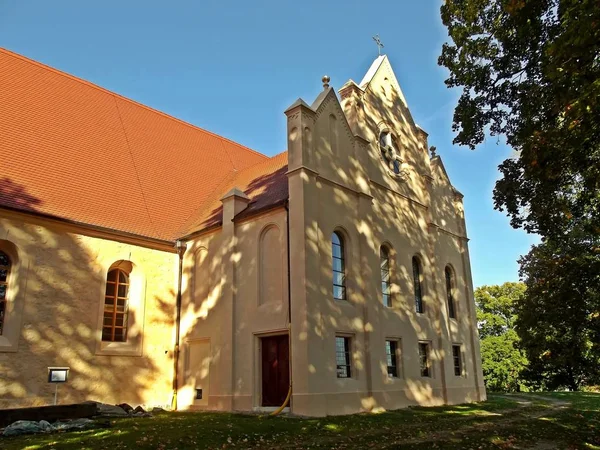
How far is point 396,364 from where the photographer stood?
1825 cm

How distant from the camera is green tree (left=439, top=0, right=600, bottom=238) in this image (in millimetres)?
8805

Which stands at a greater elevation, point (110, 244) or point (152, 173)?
point (152, 173)

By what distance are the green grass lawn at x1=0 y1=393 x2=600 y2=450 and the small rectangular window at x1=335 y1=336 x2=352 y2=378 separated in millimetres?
1565

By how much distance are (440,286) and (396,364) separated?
4946mm

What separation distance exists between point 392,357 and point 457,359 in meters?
5.33

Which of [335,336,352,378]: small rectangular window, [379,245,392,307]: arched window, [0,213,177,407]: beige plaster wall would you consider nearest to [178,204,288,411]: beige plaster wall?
[0,213,177,407]: beige plaster wall

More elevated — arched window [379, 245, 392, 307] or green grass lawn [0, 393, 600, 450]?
arched window [379, 245, 392, 307]

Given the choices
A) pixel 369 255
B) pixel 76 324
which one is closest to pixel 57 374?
pixel 76 324

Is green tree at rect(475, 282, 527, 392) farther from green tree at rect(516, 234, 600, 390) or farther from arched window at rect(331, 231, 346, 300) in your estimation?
arched window at rect(331, 231, 346, 300)

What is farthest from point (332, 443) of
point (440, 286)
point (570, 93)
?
point (440, 286)

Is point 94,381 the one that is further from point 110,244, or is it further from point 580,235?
point 580,235

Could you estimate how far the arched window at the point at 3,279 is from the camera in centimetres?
1500

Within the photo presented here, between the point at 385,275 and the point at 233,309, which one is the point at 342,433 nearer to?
the point at 233,309

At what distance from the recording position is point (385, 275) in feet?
63.0
